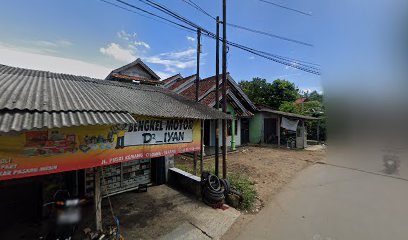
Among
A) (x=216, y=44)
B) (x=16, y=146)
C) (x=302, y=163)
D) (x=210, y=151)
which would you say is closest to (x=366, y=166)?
(x=302, y=163)

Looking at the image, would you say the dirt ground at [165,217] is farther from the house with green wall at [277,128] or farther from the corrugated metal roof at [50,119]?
the house with green wall at [277,128]

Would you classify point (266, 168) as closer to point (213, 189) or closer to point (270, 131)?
point (213, 189)

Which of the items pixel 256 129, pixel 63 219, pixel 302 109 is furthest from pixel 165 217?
pixel 302 109

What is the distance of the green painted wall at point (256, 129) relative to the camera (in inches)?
773

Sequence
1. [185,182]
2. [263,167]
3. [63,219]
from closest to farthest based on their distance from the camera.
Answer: [63,219]
[185,182]
[263,167]

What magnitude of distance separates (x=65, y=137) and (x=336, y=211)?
7458 millimetres

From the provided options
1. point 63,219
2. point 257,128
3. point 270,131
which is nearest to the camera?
point 63,219

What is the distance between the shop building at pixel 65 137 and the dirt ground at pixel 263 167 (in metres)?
2.79

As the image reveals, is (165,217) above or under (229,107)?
under

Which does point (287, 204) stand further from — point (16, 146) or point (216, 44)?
point (16, 146)

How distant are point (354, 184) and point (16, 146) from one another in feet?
36.5

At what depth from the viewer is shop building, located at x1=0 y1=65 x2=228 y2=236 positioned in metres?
3.40

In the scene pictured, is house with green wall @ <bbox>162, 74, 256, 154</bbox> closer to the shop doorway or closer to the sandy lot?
the sandy lot

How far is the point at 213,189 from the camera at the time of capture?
692cm
